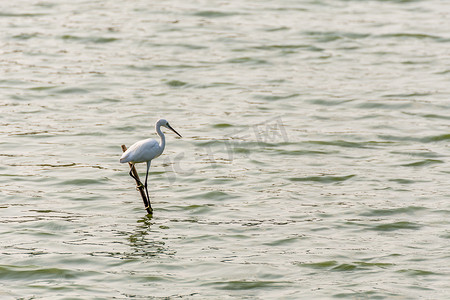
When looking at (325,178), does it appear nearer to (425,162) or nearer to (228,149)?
(425,162)

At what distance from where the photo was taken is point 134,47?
22703 mm

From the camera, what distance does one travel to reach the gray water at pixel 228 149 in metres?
11.2

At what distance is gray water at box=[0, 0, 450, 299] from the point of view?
11.2m

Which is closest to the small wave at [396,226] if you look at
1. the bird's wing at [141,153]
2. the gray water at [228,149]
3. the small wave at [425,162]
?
the gray water at [228,149]

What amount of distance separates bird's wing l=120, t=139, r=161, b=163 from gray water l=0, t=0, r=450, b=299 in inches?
45.6

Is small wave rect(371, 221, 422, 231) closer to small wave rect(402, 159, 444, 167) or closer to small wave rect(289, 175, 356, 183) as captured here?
small wave rect(289, 175, 356, 183)

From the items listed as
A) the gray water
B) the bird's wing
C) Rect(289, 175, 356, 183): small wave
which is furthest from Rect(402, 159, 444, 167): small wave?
the bird's wing

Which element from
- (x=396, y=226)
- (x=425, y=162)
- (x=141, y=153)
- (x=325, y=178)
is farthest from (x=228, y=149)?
(x=141, y=153)

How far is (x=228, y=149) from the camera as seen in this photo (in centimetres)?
1648

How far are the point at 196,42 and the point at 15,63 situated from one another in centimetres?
472

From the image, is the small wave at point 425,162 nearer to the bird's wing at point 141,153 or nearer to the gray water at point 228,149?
the gray water at point 228,149

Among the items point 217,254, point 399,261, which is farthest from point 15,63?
point 399,261

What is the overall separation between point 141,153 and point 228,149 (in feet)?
15.8

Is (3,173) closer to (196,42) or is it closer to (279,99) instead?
(279,99)
